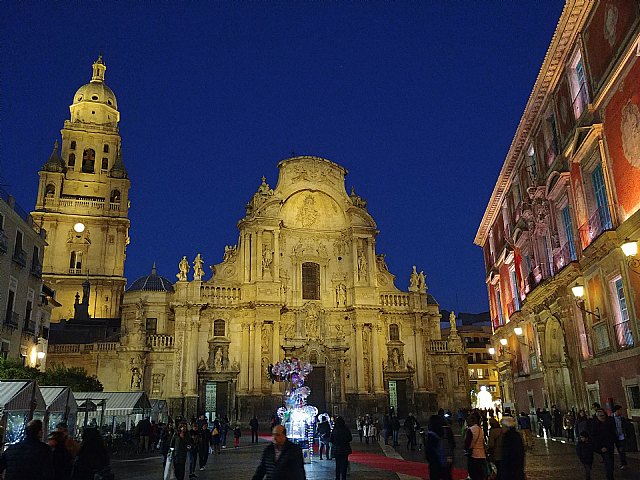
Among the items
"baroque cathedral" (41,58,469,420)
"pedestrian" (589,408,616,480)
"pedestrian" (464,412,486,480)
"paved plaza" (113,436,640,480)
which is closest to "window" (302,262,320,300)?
"baroque cathedral" (41,58,469,420)

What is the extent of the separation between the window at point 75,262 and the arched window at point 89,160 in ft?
34.5

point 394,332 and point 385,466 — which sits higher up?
point 394,332

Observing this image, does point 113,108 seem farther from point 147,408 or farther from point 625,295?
point 625,295

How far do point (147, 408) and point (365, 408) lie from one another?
53.8 ft

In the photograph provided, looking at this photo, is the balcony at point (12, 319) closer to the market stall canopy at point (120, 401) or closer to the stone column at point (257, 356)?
the market stall canopy at point (120, 401)

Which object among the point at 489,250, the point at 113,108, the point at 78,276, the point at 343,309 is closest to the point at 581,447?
the point at 489,250

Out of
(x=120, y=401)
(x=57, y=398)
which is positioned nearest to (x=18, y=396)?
(x=57, y=398)

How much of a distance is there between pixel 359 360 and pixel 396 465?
76.1 feet

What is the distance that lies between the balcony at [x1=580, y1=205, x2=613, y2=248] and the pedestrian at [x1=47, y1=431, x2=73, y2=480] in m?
15.2

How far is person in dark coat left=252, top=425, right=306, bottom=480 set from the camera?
6.05 metres

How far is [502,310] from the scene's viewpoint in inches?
1292

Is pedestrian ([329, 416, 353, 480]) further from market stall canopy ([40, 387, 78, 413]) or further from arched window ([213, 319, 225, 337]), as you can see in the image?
arched window ([213, 319, 225, 337])

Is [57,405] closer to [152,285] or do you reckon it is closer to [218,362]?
[218,362]

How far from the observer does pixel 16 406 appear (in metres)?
14.3
